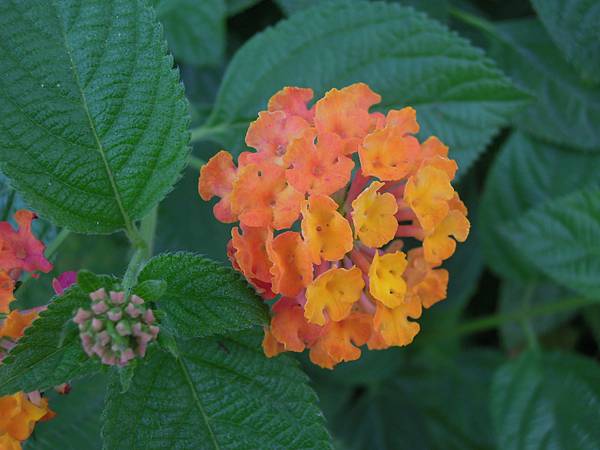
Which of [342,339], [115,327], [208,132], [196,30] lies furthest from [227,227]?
[115,327]

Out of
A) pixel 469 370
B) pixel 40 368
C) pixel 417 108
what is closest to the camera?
pixel 40 368

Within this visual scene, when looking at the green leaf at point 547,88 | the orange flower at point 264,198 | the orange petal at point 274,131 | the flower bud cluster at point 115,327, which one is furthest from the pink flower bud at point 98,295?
the green leaf at point 547,88

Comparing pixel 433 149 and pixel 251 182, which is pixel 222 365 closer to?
pixel 251 182

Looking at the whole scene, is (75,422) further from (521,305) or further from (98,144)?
(521,305)

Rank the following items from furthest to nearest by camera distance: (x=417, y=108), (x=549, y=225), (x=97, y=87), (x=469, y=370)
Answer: (x=469, y=370) < (x=549, y=225) < (x=417, y=108) < (x=97, y=87)

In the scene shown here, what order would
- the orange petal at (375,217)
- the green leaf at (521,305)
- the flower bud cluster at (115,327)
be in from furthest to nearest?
the green leaf at (521,305), the orange petal at (375,217), the flower bud cluster at (115,327)

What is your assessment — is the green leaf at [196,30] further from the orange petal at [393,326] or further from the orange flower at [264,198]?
the orange petal at [393,326]

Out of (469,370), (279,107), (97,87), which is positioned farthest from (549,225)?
(97,87)
